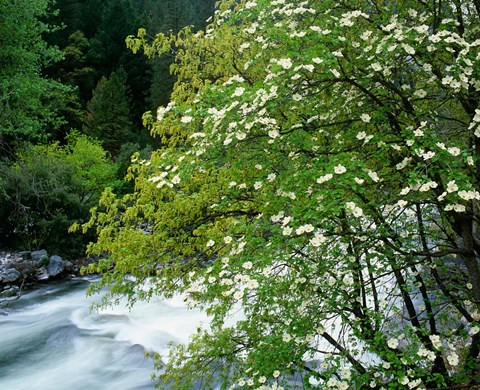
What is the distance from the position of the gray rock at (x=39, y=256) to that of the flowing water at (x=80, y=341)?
253cm

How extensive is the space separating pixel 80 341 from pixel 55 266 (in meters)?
6.63

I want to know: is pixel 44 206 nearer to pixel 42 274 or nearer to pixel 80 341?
pixel 42 274

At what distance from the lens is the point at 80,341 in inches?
440

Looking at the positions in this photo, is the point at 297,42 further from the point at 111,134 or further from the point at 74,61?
Answer: the point at 74,61

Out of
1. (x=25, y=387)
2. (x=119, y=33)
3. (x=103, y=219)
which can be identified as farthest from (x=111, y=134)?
(x=103, y=219)

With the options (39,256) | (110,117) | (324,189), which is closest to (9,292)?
(39,256)

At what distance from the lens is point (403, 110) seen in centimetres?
410

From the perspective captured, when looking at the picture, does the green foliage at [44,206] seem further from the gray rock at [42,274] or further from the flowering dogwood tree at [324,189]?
the flowering dogwood tree at [324,189]

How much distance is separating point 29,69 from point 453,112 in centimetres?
1430

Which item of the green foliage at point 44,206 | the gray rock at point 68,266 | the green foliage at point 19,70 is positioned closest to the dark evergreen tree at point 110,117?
the green foliage at point 44,206

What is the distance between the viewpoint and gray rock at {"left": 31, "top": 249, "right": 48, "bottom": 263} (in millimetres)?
17234

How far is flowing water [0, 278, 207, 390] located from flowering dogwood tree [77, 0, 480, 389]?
4061 millimetres

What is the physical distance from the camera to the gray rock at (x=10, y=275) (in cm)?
1548

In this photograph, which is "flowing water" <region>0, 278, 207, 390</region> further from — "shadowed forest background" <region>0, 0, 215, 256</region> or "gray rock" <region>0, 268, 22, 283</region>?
"shadowed forest background" <region>0, 0, 215, 256</region>
